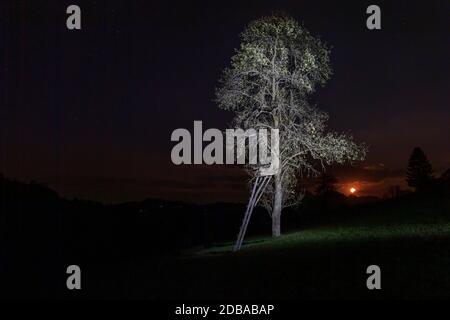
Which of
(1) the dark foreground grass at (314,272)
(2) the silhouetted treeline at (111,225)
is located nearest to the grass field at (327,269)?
(1) the dark foreground grass at (314,272)

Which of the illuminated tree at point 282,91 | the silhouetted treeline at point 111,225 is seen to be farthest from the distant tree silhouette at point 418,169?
the illuminated tree at point 282,91

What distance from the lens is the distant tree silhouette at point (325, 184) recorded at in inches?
4840

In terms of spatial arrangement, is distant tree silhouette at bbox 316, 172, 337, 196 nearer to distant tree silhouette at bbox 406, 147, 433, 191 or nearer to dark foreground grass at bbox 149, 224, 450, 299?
distant tree silhouette at bbox 406, 147, 433, 191

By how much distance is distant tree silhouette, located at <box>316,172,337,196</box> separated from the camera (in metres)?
123

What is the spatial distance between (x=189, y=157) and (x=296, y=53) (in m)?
10.5

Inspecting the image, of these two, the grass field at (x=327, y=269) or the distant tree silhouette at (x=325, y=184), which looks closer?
the grass field at (x=327, y=269)

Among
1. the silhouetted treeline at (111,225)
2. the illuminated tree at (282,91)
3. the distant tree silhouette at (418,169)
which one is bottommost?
the silhouetted treeline at (111,225)

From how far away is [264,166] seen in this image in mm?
31234

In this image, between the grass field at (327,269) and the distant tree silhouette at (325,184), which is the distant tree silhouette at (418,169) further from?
the grass field at (327,269)

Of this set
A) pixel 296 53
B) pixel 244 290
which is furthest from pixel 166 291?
pixel 296 53

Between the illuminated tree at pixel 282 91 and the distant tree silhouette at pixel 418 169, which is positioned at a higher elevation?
the illuminated tree at pixel 282 91

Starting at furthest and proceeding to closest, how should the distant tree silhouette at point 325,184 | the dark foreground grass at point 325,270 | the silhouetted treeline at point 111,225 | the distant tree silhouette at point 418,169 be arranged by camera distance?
the distant tree silhouette at point 325,184 < the distant tree silhouette at point 418,169 < the silhouetted treeline at point 111,225 < the dark foreground grass at point 325,270

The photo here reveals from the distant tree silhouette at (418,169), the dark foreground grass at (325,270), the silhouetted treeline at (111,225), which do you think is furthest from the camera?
the distant tree silhouette at (418,169)
